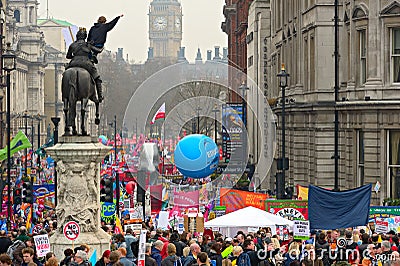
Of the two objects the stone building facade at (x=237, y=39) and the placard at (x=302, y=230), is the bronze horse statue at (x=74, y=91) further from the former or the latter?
the stone building facade at (x=237, y=39)

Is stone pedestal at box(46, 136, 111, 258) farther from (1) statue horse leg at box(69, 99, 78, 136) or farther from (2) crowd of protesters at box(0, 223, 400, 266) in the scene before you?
(2) crowd of protesters at box(0, 223, 400, 266)

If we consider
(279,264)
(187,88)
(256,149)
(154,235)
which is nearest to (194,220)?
(154,235)

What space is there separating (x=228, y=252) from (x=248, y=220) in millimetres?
3813

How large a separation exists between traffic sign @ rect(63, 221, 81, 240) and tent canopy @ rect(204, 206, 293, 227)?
5382mm

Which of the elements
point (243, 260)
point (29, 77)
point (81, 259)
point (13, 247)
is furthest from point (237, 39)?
point (81, 259)

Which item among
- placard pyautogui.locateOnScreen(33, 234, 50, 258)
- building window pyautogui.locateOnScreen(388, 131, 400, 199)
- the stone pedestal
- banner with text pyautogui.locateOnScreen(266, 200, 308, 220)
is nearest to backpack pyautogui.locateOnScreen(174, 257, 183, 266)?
the stone pedestal

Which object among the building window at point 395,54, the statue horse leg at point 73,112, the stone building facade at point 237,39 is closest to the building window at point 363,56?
the building window at point 395,54

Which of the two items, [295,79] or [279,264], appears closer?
[279,264]

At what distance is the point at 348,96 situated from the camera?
43625 mm

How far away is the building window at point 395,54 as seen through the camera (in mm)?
41053

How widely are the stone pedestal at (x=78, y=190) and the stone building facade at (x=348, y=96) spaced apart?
18883mm

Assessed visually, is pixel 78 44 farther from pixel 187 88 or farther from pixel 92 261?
pixel 187 88

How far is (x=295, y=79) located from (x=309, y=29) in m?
5.16

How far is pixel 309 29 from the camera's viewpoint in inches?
1953
